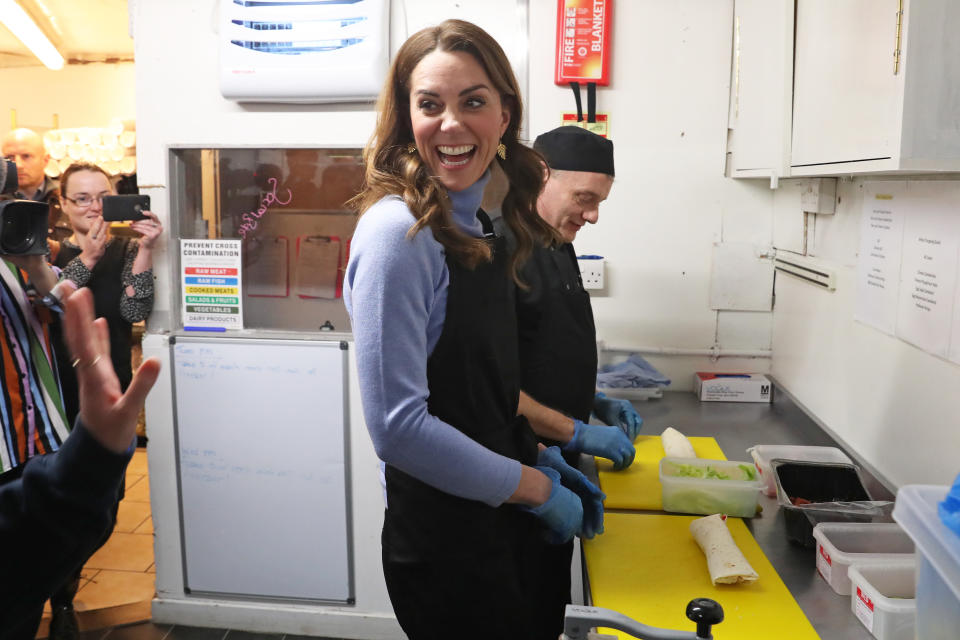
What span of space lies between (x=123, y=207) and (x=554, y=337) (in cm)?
149

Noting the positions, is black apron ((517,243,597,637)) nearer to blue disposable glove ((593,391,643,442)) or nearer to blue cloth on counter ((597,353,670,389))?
blue disposable glove ((593,391,643,442))

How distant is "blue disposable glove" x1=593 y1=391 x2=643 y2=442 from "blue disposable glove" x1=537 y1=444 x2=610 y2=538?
0.53 meters

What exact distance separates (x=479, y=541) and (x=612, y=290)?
1.62m

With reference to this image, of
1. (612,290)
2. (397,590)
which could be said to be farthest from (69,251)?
(397,590)

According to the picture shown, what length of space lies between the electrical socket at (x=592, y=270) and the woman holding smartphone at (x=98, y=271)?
1.46 m

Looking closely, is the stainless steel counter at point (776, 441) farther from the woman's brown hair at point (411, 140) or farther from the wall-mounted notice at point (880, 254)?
the woman's brown hair at point (411, 140)

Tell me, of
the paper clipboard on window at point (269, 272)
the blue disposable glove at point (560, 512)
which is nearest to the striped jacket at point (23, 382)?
the paper clipboard on window at point (269, 272)

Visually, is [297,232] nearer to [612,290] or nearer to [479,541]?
[612,290]

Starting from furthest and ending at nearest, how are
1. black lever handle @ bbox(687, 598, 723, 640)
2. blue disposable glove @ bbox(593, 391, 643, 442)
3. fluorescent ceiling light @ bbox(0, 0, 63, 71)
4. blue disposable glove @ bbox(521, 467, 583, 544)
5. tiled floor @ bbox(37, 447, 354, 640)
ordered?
fluorescent ceiling light @ bbox(0, 0, 63, 71)
tiled floor @ bbox(37, 447, 354, 640)
blue disposable glove @ bbox(593, 391, 643, 442)
blue disposable glove @ bbox(521, 467, 583, 544)
black lever handle @ bbox(687, 598, 723, 640)

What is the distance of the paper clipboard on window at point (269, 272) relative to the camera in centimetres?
253

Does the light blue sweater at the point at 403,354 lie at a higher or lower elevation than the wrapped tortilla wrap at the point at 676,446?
higher

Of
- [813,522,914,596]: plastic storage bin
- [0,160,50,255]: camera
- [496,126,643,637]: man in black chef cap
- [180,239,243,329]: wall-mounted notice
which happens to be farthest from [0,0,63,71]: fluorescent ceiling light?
[813,522,914,596]: plastic storage bin

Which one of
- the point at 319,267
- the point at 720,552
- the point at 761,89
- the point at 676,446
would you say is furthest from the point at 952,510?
the point at 319,267

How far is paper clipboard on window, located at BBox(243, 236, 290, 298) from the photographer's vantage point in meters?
2.53
